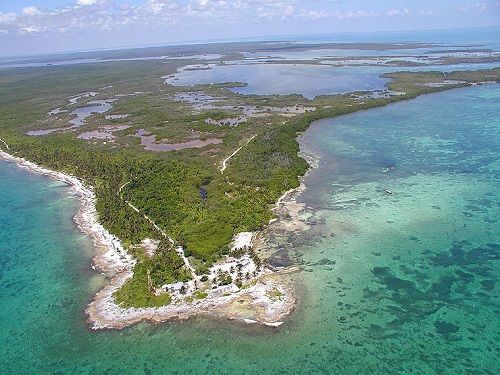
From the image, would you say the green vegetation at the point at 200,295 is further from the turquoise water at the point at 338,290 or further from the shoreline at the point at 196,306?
the turquoise water at the point at 338,290

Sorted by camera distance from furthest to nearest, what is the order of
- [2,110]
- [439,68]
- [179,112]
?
1. [439,68]
2. [2,110]
3. [179,112]

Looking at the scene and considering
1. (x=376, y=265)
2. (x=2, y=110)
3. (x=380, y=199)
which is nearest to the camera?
(x=376, y=265)

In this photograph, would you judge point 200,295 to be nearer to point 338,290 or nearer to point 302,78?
point 338,290

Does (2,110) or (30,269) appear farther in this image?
(2,110)

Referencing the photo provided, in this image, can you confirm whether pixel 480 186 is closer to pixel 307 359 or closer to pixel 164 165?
pixel 307 359

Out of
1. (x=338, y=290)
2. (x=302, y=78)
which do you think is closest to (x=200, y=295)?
(x=338, y=290)

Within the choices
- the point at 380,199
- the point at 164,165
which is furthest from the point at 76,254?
the point at 380,199

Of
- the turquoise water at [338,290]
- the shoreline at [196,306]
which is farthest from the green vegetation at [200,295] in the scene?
the turquoise water at [338,290]

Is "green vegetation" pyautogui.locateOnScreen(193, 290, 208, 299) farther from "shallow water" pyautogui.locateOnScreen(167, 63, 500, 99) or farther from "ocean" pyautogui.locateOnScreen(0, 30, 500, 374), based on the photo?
"shallow water" pyautogui.locateOnScreen(167, 63, 500, 99)
